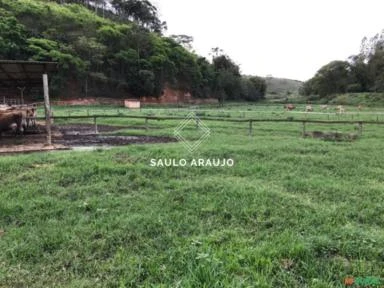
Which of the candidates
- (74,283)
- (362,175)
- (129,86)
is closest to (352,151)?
(362,175)

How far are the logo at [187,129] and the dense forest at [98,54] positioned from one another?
17501mm

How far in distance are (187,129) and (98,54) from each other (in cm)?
2778

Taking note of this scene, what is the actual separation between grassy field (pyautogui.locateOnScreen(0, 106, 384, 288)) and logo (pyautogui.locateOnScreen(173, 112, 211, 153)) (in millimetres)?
2304

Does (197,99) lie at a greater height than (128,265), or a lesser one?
greater

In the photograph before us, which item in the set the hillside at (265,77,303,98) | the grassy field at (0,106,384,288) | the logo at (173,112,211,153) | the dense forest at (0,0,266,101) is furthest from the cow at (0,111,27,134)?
the hillside at (265,77,303,98)

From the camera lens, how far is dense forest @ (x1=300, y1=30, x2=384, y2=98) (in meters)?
52.8

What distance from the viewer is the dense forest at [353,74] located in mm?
52750

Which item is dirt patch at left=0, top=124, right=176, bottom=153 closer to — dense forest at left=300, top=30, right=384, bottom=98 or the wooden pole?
the wooden pole

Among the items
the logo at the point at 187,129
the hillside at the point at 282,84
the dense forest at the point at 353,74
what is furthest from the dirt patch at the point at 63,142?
the hillside at the point at 282,84

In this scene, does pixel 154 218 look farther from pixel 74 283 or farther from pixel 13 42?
pixel 13 42

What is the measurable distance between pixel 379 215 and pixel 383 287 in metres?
1.92

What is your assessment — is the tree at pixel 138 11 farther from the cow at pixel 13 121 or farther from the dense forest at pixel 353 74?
the cow at pixel 13 121

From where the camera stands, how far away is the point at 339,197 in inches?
191

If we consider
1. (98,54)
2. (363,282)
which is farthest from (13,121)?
(98,54)
